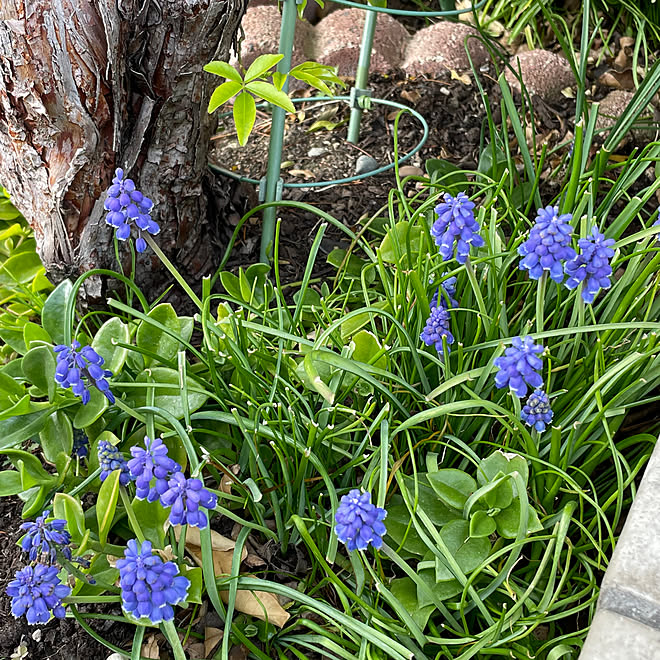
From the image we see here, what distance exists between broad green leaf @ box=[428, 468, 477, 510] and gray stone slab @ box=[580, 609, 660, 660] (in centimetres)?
41

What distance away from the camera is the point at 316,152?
9.20 feet

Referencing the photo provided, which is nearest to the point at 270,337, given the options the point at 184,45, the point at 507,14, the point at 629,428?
the point at 184,45

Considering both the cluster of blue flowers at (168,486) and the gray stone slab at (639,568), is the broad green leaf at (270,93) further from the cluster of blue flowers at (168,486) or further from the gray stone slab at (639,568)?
the gray stone slab at (639,568)

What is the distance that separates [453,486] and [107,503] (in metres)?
0.67

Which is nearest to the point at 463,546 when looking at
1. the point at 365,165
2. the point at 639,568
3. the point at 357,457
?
the point at 357,457

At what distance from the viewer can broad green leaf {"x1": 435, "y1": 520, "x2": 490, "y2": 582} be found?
139 centimetres

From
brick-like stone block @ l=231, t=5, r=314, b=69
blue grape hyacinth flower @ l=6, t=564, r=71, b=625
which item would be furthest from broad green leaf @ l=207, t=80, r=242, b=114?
Result: brick-like stone block @ l=231, t=5, r=314, b=69

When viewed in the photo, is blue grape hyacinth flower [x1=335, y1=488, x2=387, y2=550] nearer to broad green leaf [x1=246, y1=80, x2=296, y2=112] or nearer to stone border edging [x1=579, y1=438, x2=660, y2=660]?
stone border edging [x1=579, y1=438, x2=660, y2=660]

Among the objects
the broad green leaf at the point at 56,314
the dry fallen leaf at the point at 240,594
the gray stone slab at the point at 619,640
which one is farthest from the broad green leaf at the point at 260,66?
the gray stone slab at the point at 619,640

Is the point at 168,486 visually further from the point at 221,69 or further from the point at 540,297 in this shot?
the point at 221,69

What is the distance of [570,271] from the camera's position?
1264mm

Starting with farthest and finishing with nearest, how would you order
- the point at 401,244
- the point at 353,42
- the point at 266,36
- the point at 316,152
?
the point at 353,42
the point at 266,36
the point at 316,152
the point at 401,244

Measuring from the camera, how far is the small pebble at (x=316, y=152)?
2795 mm

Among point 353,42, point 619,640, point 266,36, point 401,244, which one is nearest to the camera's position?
point 619,640
